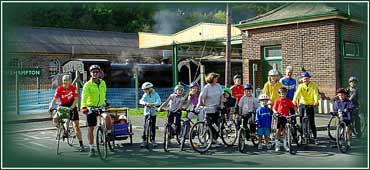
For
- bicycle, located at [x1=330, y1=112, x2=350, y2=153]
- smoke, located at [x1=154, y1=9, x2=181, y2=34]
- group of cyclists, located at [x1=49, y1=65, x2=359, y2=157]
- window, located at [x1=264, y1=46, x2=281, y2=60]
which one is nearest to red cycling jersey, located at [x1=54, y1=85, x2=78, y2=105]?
group of cyclists, located at [x1=49, y1=65, x2=359, y2=157]

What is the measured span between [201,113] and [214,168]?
7.60 feet

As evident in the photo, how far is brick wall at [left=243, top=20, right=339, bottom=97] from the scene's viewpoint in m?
16.8

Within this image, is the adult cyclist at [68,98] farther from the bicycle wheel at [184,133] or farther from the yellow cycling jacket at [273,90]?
the yellow cycling jacket at [273,90]

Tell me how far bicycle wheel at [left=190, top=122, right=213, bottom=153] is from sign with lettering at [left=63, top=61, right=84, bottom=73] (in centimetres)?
972

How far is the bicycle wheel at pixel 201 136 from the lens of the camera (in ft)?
31.0

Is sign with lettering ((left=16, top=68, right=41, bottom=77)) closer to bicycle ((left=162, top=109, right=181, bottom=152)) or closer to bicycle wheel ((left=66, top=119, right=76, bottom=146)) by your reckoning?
bicycle wheel ((left=66, top=119, right=76, bottom=146))

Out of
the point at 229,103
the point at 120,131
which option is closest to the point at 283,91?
the point at 229,103

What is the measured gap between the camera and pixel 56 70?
25.4 m

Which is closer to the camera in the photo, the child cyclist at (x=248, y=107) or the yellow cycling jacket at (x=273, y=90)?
the child cyclist at (x=248, y=107)

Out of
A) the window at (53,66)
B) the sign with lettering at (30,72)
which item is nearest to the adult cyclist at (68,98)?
the sign with lettering at (30,72)

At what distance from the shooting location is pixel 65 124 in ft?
33.1

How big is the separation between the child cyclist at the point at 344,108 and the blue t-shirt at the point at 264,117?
1.40 m

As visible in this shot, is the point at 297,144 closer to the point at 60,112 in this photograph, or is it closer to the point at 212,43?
the point at 60,112

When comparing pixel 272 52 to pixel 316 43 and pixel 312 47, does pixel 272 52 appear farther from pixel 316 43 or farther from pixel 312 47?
pixel 316 43
